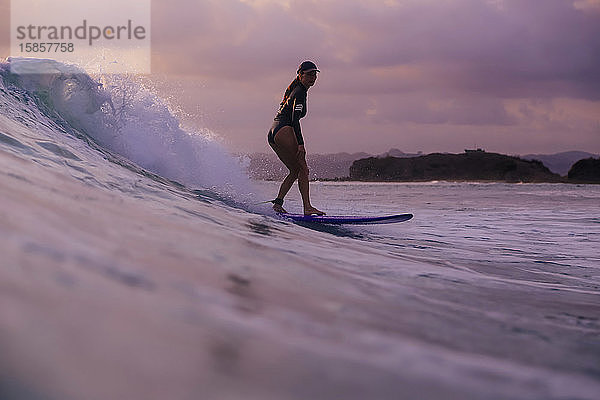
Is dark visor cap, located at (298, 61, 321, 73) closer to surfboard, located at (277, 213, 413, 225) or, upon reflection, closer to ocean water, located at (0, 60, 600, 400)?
surfboard, located at (277, 213, 413, 225)

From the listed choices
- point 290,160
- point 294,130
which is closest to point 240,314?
point 294,130

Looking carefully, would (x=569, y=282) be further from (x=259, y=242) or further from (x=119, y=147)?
(x=119, y=147)

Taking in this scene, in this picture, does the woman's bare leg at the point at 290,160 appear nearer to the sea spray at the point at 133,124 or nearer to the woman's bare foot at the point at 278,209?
the woman's bare foot at the point at 278,209

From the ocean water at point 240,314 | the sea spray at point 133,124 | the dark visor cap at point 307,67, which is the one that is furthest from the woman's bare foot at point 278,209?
the ocean water at point 240,314

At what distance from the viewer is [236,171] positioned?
8.43m

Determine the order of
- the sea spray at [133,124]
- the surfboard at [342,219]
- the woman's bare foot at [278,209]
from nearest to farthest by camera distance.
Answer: the surfboard at [342,219] < the woman's bare foot at [278,209] < the sea spray at [133,124]

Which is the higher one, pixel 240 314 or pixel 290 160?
pixel 290 160

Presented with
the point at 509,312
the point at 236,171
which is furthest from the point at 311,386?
the point at 236,171

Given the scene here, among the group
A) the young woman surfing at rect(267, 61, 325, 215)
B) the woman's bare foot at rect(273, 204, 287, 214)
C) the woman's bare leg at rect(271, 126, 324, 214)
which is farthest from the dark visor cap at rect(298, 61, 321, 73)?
the woman's bare foot at rect(273, 204, 287, 214)

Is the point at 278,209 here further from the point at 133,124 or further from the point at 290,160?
the point at 133,124

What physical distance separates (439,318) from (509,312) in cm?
38

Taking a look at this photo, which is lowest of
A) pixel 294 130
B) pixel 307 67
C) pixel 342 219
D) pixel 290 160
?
pixel 342 219

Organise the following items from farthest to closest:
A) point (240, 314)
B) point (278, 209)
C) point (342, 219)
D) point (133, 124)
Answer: point (133, 124), point (278, 209), point (342, 219), point (240, 314)

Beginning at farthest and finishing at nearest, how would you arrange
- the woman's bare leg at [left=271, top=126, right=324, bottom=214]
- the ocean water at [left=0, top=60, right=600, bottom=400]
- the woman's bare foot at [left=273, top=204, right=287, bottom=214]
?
the woman's bare leg at [left=271, top=126, right=324, bottom=214], the woman's bare foot at [left=273, top=204, right=287, bottom=214], the ocean water at [left=0, top=60, right=600, bottom=400]
